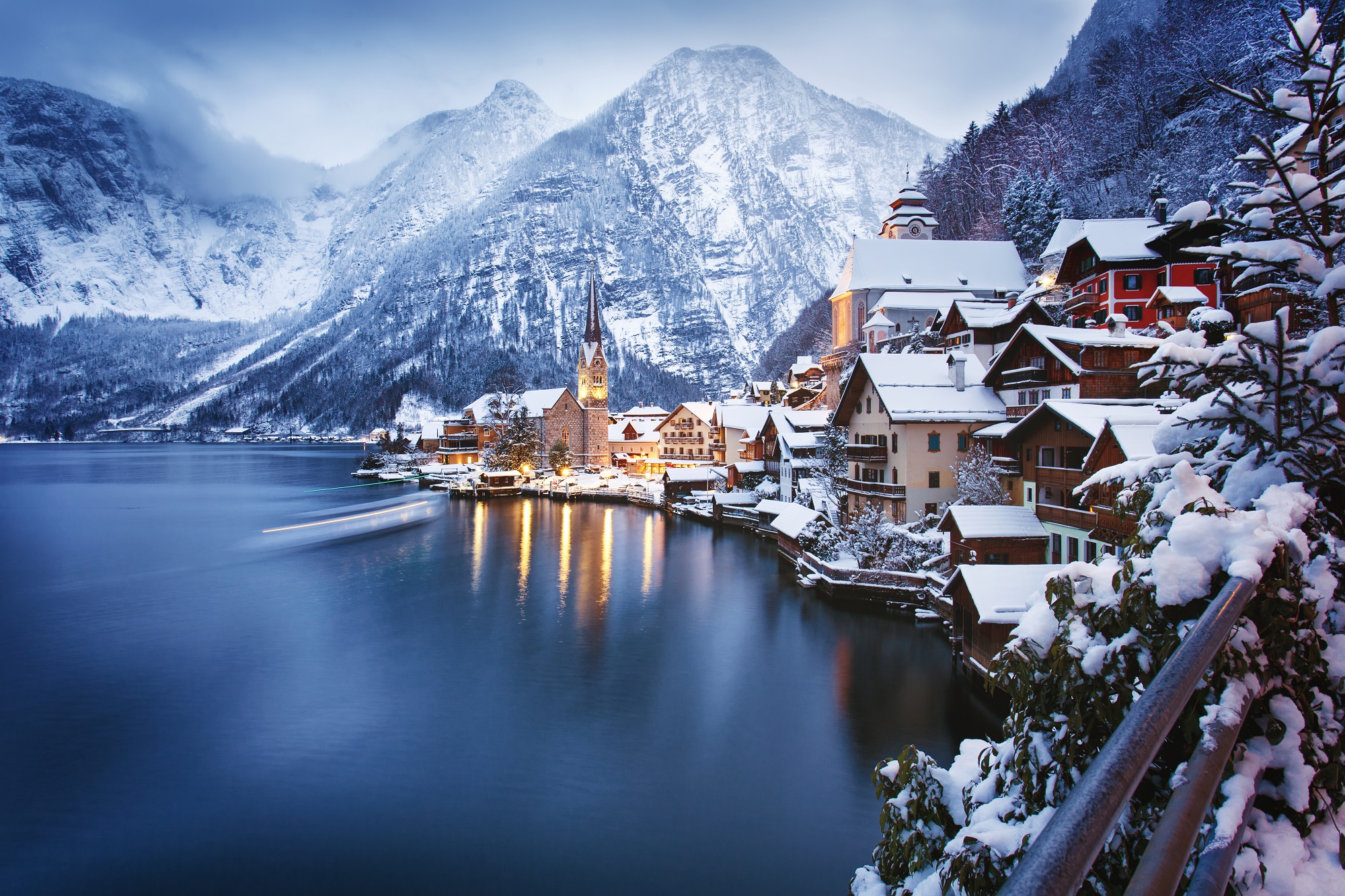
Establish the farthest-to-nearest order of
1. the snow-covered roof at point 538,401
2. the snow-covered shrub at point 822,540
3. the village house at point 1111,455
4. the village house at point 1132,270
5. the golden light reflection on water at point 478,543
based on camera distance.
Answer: the snow-covered roof at point 538,401
the golden light reflection on water at point 478,543
the village house at point 1132,270
the snow-covered shrub at point 822,540
the village house at point 1111,455

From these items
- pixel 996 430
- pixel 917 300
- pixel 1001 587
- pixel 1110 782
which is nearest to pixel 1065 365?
pixel 996 430

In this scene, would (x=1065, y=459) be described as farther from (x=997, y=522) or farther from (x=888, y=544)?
(x=888, y=544)

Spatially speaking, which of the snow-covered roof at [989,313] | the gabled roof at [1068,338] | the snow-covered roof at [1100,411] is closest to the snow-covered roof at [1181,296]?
the gabled roof at [1068,338]

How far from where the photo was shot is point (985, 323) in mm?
33156

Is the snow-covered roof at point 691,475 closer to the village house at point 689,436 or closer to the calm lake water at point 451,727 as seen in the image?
the village house at point 689,436

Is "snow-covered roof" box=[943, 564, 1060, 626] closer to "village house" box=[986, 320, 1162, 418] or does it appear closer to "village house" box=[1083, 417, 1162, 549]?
"village house" box=[1083, 417, 1162, 549]

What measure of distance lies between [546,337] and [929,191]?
131m

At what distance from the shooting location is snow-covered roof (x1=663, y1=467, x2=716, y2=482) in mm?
57812

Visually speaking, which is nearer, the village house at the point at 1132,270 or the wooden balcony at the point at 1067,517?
the wooden balcony at the point at 1067,517

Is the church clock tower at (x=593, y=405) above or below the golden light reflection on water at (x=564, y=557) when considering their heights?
above

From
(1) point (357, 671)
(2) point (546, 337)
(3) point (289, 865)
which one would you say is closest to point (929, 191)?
(1) point (357, 671)

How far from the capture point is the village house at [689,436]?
67.8 meters

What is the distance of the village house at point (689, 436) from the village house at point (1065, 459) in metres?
43.8

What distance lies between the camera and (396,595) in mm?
32031
